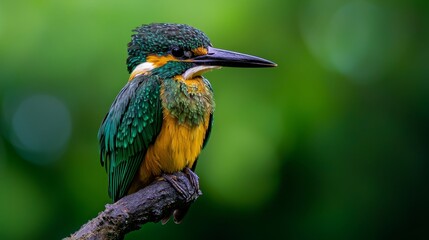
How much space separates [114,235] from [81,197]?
2.49 m

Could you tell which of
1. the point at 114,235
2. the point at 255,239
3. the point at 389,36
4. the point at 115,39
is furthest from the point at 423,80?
the point at 114,235

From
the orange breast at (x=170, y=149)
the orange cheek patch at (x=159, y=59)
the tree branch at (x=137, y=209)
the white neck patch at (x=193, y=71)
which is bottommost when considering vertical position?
the tree branch at (x=137, y=209)

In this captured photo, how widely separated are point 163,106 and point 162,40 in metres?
0.36

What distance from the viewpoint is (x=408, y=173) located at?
6.64m

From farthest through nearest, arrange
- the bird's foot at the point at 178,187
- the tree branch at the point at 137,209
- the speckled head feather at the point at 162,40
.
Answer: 1. the speckled head feather at the point at 162,40
2. the bird's foot at the point at 178,187
3. the tree branch at the point at 137,209

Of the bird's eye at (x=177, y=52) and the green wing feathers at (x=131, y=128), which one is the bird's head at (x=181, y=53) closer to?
the bird's eye at (x=177, y=52)

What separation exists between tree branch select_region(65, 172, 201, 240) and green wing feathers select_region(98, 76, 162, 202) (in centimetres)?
24

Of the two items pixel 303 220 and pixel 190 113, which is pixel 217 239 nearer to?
pixel 303 220

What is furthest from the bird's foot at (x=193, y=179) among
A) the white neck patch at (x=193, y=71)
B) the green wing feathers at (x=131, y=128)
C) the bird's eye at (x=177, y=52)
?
the bird's eye at (x=177, y=52)

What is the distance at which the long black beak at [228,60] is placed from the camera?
399 centimetres

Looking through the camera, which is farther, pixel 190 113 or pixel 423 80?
pixel 423 80

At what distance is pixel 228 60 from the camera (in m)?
4.02

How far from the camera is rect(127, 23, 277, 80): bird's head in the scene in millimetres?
4023

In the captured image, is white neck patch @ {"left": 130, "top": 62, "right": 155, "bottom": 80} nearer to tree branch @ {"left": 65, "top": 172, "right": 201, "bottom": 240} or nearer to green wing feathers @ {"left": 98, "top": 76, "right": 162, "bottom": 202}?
green wing feathers @ {"left": 98, "top": 76, "right": 162, "bottom": 202}
